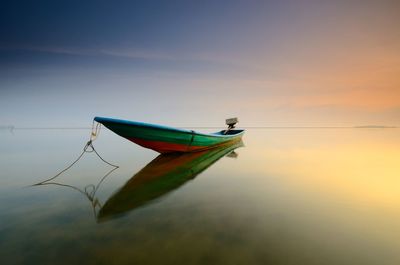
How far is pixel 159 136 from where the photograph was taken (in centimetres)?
1237

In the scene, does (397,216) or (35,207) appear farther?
(35,207)

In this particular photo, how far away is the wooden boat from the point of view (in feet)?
35.2

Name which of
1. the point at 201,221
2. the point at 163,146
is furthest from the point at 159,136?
the point at 201,221

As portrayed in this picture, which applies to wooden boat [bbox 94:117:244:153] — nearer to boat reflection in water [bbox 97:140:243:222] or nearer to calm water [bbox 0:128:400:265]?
boat reflection in water [bbox 97:140:243:222]

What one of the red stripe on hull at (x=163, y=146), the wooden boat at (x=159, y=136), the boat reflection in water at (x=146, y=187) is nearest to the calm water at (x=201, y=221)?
the boat reflection in water at (x=146, y=187)

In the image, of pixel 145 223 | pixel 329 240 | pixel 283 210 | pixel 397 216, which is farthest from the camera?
pixel 283 210

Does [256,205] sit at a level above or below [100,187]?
above

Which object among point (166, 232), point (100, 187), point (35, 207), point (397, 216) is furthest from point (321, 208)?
point (35, 207)

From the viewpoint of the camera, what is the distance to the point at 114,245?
3730 millimetres

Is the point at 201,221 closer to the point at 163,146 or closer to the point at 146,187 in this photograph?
the point at 146,187

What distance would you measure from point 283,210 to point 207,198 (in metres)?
2.19

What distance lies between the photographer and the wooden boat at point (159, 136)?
423 inches

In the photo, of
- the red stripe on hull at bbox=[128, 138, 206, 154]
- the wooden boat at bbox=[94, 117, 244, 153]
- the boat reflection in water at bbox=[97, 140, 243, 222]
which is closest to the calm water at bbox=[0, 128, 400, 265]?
the boat reflection in water at bbox=[97, 140, 243, 222]

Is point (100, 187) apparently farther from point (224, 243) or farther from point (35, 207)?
point (224, 243)
